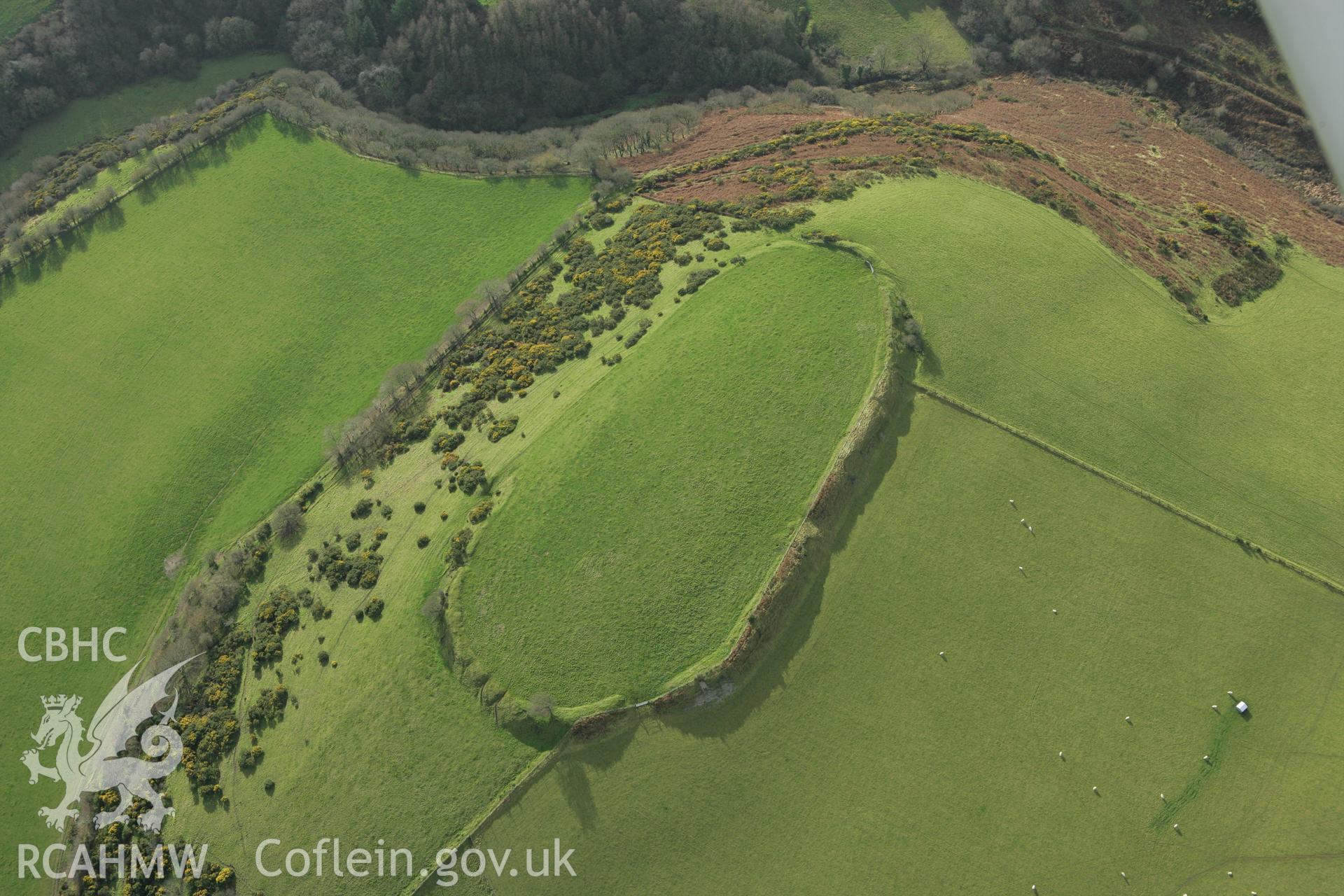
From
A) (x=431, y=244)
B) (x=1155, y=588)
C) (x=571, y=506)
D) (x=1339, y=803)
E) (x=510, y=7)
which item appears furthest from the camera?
(x=510, y=7)

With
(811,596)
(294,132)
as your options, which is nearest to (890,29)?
(294,132)

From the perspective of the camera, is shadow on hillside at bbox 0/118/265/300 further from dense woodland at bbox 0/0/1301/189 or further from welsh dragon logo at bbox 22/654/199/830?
welsh dragon logo at bbox 22/654/199/830

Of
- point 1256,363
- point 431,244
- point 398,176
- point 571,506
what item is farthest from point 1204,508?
point 398,176

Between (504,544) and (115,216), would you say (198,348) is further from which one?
(504,544)

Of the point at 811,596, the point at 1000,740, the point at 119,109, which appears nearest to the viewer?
the point at 1000,740

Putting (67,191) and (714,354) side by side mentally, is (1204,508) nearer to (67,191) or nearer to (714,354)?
(714,354)

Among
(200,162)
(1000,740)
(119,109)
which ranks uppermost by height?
(119,109)
